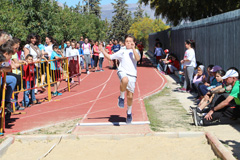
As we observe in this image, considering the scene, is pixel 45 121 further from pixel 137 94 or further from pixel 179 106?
pixel 137 94

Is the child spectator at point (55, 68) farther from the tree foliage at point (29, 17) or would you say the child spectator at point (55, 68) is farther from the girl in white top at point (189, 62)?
the girl in white top at point (189, 62)

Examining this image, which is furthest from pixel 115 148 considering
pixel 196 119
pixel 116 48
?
pixel 116 48

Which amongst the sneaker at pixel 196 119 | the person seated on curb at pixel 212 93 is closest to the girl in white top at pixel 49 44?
the person seated on curb at pixel 212 93

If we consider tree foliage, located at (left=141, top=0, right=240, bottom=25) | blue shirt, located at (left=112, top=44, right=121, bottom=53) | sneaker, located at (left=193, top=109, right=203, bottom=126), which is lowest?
sneaker, located at (left=193, top=109, right=203, bottom=126)

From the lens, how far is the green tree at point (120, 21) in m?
107

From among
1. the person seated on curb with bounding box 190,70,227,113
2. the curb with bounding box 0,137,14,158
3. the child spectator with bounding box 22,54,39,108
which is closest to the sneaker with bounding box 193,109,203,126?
the person seated on curb with bounding box 190,70,227,113

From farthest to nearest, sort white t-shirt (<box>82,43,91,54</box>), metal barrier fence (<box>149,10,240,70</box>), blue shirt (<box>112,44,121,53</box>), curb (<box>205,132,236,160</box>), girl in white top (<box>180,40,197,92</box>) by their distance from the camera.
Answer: blue shirt (<box>112,44,121,53</box>), white t-shirt (<box>82,43,91,54</box>), girl in white top (<box>180,40,197,92</box>), metal barrier fence (<box>149,10,240,70</box>), curb (<box>205,132,236,160</box>)

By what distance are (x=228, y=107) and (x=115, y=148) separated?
292cm

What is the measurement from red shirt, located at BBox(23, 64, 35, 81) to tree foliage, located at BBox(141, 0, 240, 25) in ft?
52.4

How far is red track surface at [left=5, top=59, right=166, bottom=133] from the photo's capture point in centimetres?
920

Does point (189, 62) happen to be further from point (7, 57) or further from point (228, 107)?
point (7, 57)

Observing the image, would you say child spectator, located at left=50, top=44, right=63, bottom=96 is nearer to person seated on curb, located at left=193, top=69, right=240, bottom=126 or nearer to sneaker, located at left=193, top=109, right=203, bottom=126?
sneaker, located at left=193, top=109, right=203, bottom=126

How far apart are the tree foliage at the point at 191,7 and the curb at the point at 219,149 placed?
64.0 ft

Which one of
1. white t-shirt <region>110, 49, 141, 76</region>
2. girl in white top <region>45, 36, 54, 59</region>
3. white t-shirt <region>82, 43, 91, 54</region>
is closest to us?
white t-shirt <region>110, 49, 141, 76</region>
